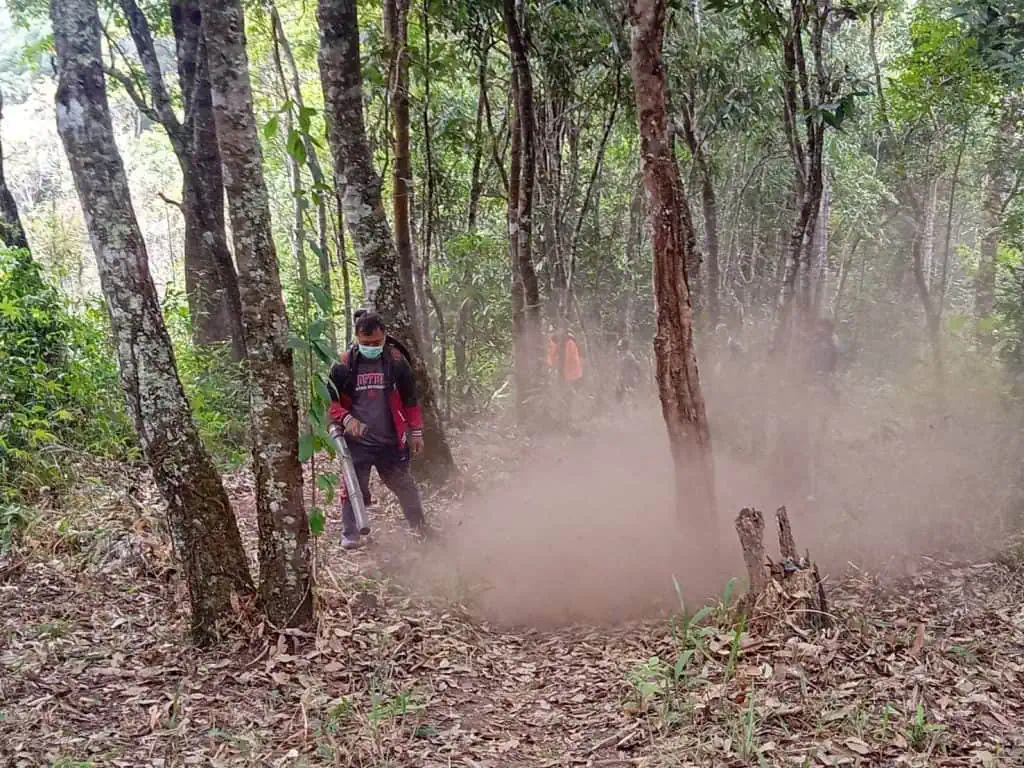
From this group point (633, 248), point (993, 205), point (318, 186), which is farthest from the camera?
point (633, 248)

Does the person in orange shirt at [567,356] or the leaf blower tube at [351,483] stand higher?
the person in orange shirt at [567,356]

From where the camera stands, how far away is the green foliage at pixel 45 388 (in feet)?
23.5

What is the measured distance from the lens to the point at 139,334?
15.8 feet

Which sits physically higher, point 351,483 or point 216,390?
point 216,390

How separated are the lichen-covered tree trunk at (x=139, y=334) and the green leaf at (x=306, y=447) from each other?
65 cm

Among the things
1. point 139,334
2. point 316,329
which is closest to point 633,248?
point 316,329

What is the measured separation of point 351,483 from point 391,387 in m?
0.87

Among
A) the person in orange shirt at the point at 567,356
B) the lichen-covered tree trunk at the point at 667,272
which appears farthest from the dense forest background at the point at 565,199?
the lichen-covered tree trunk at the point at 667,272

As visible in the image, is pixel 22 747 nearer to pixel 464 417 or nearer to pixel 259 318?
pixel 259 318

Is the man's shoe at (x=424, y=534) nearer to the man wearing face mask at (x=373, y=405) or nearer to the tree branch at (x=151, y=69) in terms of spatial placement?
the man wearing face mask at (x=373, y=405)

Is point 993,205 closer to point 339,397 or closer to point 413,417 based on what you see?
point 413,417

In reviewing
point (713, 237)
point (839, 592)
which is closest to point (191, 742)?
point (839, 592)

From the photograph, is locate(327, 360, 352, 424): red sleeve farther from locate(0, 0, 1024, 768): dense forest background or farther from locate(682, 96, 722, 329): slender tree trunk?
locate(682, 96, 722, 329): slender tree trunk

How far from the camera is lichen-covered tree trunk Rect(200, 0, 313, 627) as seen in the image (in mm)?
4855
